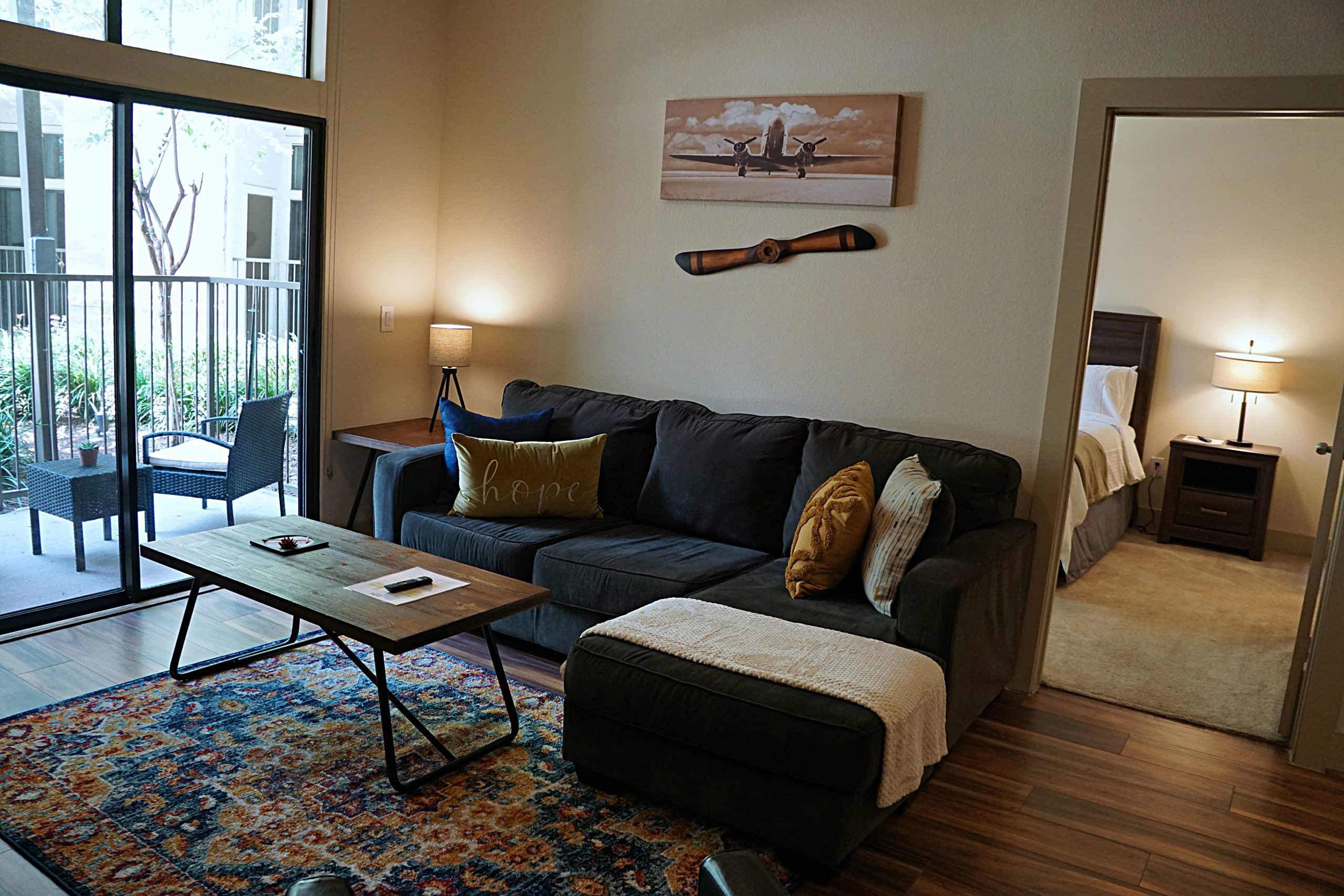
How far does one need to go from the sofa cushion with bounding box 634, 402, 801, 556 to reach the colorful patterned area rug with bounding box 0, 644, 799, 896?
3.08 ft

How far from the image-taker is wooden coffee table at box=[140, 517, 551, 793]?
2764 millimetres

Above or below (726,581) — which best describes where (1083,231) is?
above

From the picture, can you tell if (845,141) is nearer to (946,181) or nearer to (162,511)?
(946,181)

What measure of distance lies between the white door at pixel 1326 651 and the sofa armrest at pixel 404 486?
3.07 metres

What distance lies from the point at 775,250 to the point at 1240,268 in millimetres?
3496

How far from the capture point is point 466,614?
284 centimetres

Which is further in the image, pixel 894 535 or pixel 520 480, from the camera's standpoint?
pixel 520 480

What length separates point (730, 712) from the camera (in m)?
2.55

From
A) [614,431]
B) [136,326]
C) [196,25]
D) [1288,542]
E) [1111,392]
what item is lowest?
[1288,542]

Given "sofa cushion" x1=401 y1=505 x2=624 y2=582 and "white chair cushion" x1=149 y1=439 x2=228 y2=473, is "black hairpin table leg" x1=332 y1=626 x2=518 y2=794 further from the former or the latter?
"white chair cushion" x1=149 y1=439 x2=228 y2=473

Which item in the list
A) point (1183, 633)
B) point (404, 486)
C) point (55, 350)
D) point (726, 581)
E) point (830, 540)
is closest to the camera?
point (830, 540)

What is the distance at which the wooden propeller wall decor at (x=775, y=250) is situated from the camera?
13.1 feet

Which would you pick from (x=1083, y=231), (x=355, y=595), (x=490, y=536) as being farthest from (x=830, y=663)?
(x=1083, y=231)

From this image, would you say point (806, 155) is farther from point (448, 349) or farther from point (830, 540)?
point (448, 349)
